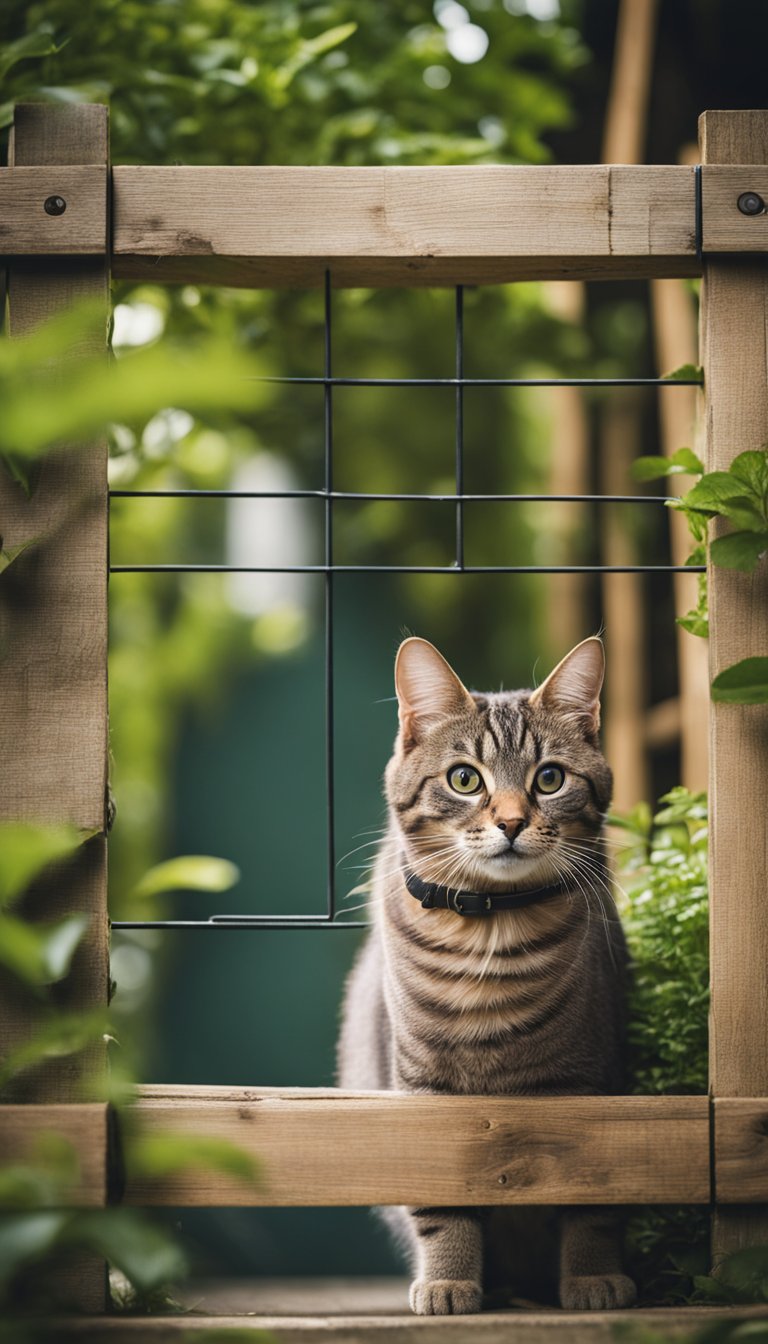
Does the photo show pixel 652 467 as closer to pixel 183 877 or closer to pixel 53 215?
pixel 53 215

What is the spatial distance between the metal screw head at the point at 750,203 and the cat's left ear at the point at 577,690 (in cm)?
60

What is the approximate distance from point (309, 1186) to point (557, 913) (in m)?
0.47

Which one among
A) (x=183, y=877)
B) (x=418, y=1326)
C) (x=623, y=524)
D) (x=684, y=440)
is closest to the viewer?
(x=418, y=1326)

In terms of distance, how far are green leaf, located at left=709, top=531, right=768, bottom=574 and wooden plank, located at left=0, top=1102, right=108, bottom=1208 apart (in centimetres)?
98

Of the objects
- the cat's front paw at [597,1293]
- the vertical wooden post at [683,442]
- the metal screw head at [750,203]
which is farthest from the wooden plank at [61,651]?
the vertical wooden post at [683,442]

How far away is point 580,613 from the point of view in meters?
4.50

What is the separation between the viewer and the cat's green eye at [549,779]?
166 centimetres

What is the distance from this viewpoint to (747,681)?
1366mm

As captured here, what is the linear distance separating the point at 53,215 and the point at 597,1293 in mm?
1503

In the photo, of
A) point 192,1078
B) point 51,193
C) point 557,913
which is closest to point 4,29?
point 51,193

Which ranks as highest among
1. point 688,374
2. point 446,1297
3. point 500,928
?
point 688,374

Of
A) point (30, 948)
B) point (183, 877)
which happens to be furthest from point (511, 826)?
point (30, 948)

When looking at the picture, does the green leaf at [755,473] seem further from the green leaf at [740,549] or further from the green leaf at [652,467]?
the green leaf at [652,467]

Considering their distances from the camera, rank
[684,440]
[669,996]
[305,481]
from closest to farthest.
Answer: [669,996]
[684,440]
[305,481]
